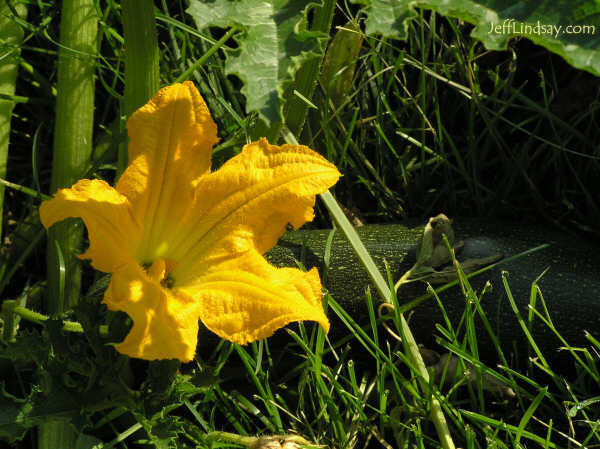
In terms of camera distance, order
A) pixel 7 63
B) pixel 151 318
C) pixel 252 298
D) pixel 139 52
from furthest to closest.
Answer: pixel 7 63, pixel 139 52, pixel 252 298, pixel 151 318

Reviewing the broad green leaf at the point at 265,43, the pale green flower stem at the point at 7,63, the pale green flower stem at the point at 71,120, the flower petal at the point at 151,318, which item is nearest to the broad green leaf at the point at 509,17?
the broad green leaf at the point at 265,43

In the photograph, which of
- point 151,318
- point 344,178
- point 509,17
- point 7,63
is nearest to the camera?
point 509,17

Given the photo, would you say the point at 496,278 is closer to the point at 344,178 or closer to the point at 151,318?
the point at 344,178

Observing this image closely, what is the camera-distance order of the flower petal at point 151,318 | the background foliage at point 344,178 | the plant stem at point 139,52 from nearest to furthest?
the flower petal at point 151,318 → the plant stem at point 139,52 → the background foliage at point 344,178

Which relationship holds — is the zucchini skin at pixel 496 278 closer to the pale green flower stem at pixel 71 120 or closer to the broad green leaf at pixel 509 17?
the pale green flower stem at pixel 71 120

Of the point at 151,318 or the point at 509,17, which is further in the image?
the point at 151,318

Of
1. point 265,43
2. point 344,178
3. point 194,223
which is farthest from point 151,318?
point 344,178

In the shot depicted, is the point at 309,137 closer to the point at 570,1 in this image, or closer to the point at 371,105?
the point at 371,105
